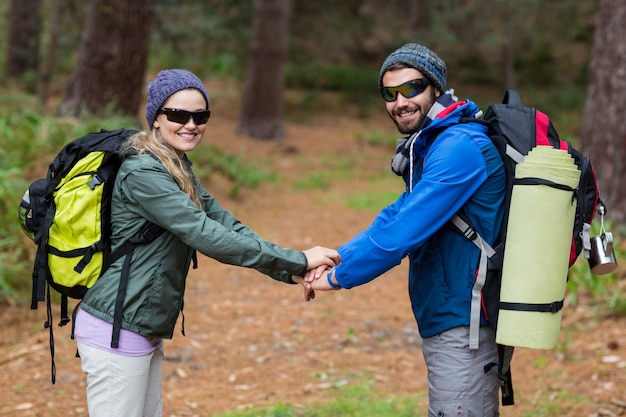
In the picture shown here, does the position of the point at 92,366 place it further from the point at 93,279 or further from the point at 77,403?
the point at 77,403

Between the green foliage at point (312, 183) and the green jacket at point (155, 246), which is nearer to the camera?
the green jacket at point (155, 246)

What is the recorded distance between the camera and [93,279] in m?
3.21

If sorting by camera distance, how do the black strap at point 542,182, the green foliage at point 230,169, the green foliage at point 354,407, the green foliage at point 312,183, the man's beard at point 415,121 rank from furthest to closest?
the green foliage at point 312,183, the green foliage at point 230,169, the green foliage at point 354,407, the man's beard at point 415,121, the black strap at point 542,182

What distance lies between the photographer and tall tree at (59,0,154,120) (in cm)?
1080

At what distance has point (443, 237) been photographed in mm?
3266

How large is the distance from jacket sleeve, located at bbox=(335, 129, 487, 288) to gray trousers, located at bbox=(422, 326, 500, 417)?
470 mm

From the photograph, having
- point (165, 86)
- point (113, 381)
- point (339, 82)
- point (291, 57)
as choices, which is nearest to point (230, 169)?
point (165, 86)

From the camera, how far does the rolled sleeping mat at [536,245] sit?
307 cm

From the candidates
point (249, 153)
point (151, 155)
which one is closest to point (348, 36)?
point (249, 153)

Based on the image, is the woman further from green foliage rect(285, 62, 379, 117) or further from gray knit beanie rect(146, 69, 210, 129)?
green foliage rect(285, 62, 379, 117)

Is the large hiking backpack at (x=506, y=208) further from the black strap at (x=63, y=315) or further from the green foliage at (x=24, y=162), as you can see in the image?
the green foliage at (x=24, y=162)

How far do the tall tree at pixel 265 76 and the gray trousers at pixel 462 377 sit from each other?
14.3 meters

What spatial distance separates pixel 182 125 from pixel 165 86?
0.20 meters

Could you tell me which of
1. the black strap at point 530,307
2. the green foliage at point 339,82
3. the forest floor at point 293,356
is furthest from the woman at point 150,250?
the green foliage at point 339,82
